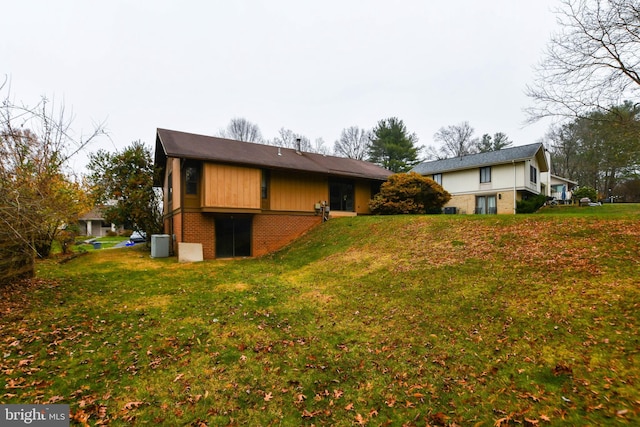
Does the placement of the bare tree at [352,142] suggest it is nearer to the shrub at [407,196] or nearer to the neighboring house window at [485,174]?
the neighboring house window at [485,174]

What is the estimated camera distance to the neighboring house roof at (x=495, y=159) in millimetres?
22455

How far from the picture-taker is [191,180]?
42.0 ft

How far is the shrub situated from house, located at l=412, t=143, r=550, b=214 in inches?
346

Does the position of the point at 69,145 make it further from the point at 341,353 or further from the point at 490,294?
the point at 490,294

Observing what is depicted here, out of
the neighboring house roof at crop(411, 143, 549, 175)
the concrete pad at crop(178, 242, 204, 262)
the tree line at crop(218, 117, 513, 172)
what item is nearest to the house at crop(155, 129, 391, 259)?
the concrete pad at crop(178, 242, 204, 262)

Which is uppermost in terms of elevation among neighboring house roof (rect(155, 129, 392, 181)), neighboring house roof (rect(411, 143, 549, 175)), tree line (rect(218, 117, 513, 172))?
tree line (rect(218, 117, 513, 172))

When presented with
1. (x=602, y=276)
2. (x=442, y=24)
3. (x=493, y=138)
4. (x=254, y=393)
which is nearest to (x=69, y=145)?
(x=254, y=393)

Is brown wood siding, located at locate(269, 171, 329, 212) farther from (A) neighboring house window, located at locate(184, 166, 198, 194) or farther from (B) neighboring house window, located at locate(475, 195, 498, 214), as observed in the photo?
(B) neighboring house window, located at locate(475, 195, 498, 214)

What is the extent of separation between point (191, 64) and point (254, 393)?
2013 cm

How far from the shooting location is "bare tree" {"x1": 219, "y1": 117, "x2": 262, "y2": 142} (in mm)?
41991

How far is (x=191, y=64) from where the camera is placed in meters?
18.2

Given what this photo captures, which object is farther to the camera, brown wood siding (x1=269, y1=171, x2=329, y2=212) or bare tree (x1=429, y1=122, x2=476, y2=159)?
bare tree (x1=429, y1=122, x2=476, y2=159)

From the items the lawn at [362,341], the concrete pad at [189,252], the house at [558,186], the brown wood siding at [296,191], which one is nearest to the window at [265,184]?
the brown wood siding at [296,191]

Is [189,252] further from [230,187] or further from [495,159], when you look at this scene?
[495,159]
